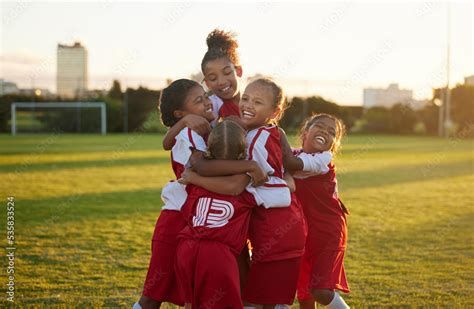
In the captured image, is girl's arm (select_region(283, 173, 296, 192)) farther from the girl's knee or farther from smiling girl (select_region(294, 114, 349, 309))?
the girl's knee

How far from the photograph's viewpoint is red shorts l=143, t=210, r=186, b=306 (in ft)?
12.3

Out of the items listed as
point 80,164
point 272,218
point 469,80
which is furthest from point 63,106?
point 272,218

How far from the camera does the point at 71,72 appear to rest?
45688 mm

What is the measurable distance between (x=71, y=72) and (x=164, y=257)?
43.9 m

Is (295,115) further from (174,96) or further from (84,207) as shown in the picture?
(174,96)

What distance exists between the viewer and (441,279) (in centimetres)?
596

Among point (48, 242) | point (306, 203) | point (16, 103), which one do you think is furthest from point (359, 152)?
point (16, 103)

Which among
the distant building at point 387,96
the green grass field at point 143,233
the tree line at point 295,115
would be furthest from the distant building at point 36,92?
the green grass field at point 143,233

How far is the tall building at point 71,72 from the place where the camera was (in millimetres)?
42688

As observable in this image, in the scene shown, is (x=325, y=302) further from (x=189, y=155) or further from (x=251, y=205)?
(x=189, y=155)

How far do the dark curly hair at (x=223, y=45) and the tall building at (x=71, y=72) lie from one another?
1557 inches

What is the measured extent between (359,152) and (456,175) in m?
7.85

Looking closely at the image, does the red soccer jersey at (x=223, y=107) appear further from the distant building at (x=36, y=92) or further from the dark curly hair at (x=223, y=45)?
the distant building at (x=36, y=92)

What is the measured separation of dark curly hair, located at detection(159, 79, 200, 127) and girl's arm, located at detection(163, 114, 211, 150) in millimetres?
123
